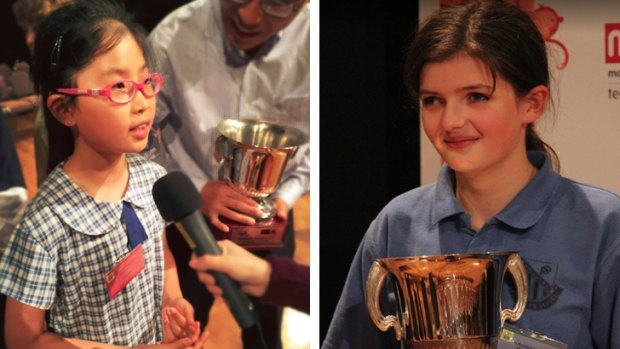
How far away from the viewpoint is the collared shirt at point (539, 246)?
2.43 m

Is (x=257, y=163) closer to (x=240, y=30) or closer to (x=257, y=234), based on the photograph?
(x=257, y=234)

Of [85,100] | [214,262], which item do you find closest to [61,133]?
[85,100]

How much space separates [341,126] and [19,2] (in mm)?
1081

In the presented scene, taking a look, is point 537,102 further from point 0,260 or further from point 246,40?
point 0,260

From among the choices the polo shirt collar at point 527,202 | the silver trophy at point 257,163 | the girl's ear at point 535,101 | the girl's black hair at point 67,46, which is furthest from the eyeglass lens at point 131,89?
the girl's ear at point 535,101

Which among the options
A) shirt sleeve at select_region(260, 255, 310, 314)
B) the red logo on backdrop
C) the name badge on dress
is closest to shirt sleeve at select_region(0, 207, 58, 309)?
the name badge on dress

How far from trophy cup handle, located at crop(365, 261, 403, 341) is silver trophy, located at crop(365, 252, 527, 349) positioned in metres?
0.04

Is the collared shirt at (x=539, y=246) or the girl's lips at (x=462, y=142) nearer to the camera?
the collared shirt at (x=539, y=246)

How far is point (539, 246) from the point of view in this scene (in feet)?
8.29

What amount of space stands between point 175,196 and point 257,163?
0.90 feet

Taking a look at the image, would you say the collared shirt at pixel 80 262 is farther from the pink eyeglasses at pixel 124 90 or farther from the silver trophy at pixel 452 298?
the silver trophy at pixel 452 298

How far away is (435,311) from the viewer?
91.1 inches

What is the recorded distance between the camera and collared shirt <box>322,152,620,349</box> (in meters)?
2.43

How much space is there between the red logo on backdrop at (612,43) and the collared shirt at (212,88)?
0.99 meters
